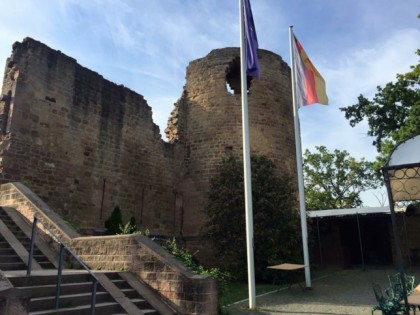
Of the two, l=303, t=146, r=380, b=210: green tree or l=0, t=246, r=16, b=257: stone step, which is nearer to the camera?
l=0, t=246, r=16, b=257: stone step

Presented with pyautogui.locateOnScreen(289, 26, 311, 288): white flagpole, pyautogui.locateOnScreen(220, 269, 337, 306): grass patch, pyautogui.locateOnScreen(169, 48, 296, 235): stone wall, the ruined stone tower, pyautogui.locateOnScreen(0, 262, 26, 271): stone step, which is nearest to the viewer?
pyautogui.locateOnScreen(0, 262, 26, 271): stone step

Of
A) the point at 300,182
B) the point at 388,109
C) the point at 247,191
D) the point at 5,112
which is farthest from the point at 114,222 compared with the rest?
the point at 388,109

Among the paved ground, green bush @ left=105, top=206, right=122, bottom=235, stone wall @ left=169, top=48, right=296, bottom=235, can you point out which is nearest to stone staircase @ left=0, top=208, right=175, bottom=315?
the paved ground

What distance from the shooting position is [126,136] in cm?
1512

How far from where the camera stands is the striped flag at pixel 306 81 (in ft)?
38.8

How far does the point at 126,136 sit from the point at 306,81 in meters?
7.09

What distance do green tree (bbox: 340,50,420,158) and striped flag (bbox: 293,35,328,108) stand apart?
761 centimetres

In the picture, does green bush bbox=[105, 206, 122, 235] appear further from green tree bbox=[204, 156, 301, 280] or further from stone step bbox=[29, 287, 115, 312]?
stone step bbox=[29, 287, 115, 312]

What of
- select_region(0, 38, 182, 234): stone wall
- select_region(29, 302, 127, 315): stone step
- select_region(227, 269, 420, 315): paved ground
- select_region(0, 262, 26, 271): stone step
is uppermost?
select_region(0, 38, 182, 234): stone wall

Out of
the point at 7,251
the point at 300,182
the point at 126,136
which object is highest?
the point at 126,136

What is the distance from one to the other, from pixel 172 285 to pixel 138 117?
10.1m

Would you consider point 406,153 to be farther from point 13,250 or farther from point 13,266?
point 13,250

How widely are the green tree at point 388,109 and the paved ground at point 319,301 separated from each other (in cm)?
959

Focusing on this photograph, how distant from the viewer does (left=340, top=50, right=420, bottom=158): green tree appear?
19062 millimetres
